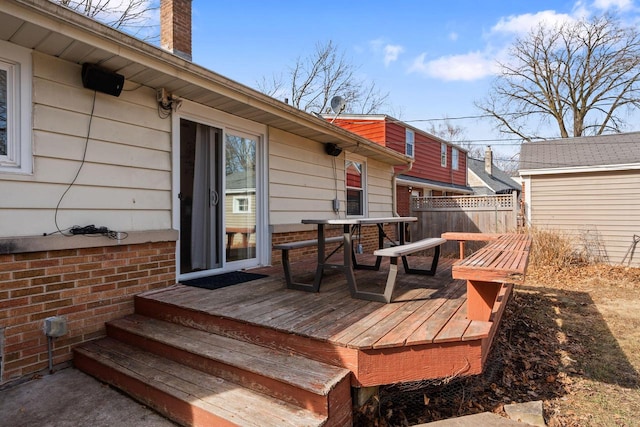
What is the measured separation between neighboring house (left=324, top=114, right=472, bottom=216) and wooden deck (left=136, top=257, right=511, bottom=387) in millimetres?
8712

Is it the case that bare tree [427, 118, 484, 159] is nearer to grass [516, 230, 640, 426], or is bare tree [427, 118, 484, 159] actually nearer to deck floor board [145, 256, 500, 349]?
grass [516, 230, 640, 426]

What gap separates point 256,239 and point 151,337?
2.29 metres

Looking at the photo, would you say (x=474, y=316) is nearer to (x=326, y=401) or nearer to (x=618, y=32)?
(x=326, y=401)

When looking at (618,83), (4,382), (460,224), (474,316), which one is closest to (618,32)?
(618,83)

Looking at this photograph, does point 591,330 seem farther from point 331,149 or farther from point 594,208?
point 594,208

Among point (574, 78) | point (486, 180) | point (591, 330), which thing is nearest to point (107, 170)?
point (591, 330)

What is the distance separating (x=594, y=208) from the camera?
9.02 m

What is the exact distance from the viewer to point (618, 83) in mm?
18547

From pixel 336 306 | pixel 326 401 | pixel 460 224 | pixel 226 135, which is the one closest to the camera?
pixel 326 401

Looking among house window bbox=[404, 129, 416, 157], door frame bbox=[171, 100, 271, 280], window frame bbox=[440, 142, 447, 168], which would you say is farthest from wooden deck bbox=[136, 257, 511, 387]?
window frame bbox=[440, 142, 447, 168]

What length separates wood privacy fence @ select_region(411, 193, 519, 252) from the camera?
398 inches

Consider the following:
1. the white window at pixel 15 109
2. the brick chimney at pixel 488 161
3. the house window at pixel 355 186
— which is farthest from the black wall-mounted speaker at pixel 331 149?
the brick chimney at pixel 488 161

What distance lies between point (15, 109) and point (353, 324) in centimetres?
291

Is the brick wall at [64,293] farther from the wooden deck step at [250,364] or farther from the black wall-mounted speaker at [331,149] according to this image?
the black wall-mounted speaker at [331,149]
